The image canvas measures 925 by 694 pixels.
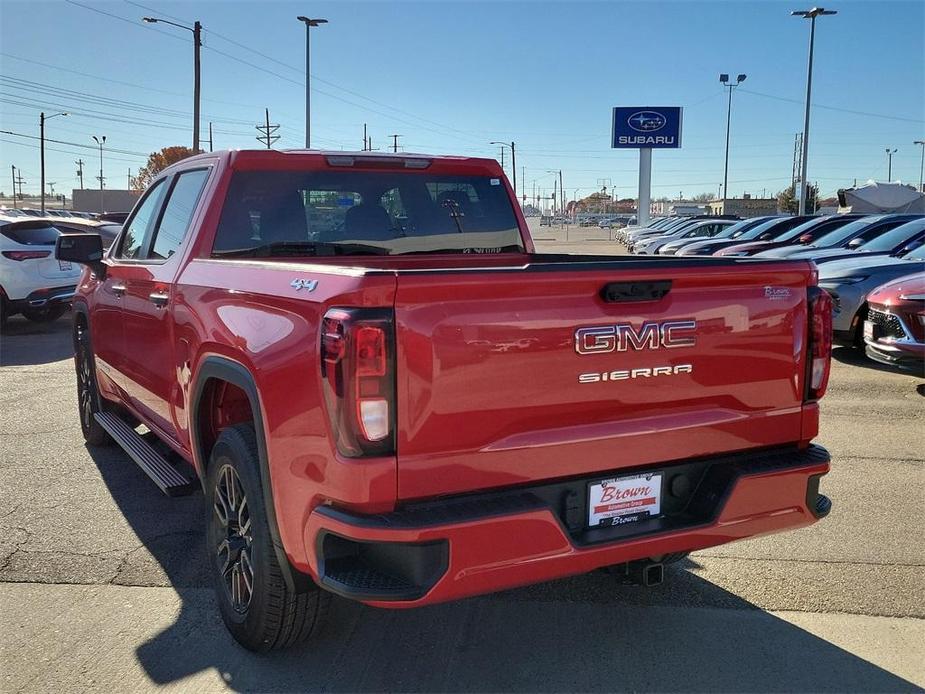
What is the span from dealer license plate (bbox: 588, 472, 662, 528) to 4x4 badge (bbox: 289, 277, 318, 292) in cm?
116

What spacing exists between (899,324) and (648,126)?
22444mm

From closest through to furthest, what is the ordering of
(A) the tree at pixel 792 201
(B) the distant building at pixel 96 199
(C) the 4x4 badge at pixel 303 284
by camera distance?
1. (C) the 4x4 badge at pixel 303 284
2. (A) the tree at pixel 792 201
3. (B) the distant building at pixel 96 199

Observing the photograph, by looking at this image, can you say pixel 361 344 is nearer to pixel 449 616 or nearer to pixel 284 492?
pixel 284 492

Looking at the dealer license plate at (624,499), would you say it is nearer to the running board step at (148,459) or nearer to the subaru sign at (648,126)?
the running board step at (148,459)

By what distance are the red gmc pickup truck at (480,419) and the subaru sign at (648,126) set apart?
88.0ft

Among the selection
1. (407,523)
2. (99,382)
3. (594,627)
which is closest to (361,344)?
(407,523)

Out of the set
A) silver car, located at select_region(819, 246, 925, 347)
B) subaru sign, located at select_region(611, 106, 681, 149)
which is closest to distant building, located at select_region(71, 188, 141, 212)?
subaru sign, located at select_region(611, 106, 681, 149)

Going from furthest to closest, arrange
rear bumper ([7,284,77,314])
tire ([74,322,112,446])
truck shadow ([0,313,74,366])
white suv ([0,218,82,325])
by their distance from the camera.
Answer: rear bumper ([7,284,77,314]), white suv ([0,218,82,325]), truck shadow ([0,313,74,366]), tire ([74,322,112,446])

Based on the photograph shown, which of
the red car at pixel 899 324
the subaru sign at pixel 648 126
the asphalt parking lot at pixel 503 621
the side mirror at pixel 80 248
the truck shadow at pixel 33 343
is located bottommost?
the asphalt parking lot at pixel 503 621

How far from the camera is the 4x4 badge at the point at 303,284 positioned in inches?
104

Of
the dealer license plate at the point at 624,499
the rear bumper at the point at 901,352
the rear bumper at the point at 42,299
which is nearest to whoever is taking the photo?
the dealer license plate at the point at 624,499

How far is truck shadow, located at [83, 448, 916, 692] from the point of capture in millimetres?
3064

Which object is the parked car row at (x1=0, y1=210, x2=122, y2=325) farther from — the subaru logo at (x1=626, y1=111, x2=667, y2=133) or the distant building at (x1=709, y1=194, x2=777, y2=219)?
the distant building at (x1=709, y1=194, x2=777, y2=219)

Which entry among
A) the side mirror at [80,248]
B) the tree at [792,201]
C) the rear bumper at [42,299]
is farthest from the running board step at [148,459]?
the tree at [792,201]
